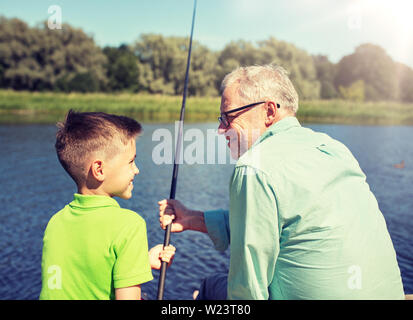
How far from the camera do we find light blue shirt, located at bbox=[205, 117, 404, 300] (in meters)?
1.34

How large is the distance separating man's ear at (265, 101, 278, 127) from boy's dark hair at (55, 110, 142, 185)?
579mm

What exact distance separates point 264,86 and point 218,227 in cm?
69

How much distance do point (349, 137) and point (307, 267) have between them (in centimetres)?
1890

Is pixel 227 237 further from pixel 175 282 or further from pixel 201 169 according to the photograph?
pixel 201 169

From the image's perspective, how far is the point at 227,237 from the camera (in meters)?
1.96

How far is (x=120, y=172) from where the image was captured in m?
1.66

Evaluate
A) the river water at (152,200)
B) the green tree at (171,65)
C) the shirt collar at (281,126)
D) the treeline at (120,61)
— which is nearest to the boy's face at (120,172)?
the shirt collar at (281,126)

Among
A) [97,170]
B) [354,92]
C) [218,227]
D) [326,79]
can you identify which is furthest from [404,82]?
[97,170]

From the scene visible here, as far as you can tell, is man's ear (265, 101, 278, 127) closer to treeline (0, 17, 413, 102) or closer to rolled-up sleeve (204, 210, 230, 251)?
rolled-up sleeve (204, 210, 230, 251)

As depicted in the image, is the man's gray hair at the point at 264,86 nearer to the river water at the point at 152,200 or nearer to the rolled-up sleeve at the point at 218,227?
the rolled-up sleeve at the point at 218,227

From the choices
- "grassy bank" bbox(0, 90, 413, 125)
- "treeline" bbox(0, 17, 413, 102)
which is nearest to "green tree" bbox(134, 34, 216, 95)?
"treeline" bbox(0, 17, 413, 102)

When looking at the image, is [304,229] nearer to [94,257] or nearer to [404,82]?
[94,257]
